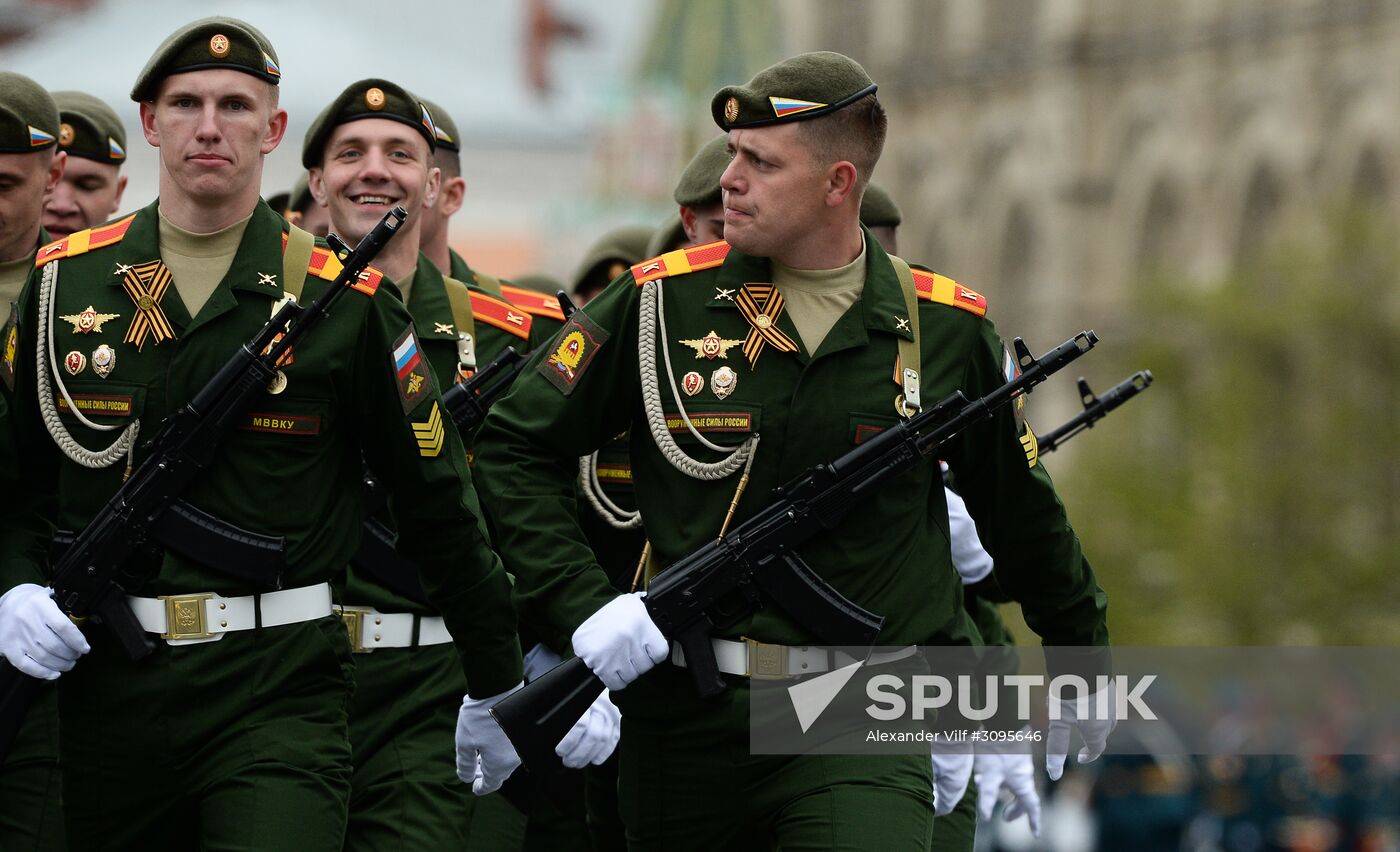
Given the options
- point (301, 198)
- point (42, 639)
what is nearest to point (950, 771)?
point (301, 198)

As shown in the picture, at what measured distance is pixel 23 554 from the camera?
7230mm

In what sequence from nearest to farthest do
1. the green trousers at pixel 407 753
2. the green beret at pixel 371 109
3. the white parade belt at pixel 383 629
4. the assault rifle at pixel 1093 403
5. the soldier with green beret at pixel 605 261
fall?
1. the green trousers at pixel 407 753
2. the white parade belt at pixel 383 629
3. the assault rifle at pixel 1093 403
4. the green beret at pixel 371 109
5. the soldier with green beret at pixel 605 261

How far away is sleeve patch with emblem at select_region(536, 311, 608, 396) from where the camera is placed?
7.14 m

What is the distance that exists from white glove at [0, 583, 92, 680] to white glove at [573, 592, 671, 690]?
117 cm

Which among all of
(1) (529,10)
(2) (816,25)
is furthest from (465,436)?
(1) (529,10)

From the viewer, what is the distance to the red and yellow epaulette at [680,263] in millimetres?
7219

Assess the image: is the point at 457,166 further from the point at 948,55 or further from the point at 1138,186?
the point at 948,55

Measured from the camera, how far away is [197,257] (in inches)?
275

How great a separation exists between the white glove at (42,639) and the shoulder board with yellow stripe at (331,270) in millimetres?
991

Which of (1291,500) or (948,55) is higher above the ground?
(948,55)

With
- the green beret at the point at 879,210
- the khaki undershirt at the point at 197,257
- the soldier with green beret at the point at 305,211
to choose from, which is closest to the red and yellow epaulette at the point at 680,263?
the khaki undershirt at the point at 197,257

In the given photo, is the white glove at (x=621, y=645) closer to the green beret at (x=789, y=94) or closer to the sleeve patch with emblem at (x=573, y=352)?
the sleeve patch with emblem at (x=573, y=352)

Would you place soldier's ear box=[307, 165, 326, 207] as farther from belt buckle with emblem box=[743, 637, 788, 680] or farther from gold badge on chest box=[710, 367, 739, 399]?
belt buckle with emblem box=[743, 637, 788, 680]

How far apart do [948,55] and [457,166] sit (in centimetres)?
4896
